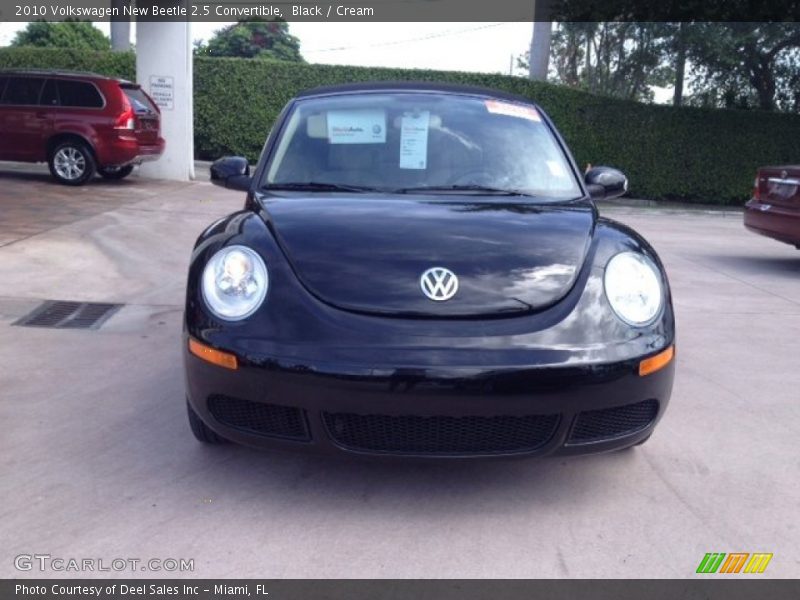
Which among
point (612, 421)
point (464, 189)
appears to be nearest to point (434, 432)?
point (612, 421)

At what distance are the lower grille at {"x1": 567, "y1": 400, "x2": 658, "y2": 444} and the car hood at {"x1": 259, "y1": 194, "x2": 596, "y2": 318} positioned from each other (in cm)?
43

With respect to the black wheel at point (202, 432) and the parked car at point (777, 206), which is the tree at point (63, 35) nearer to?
the parked car at point (777, 206)

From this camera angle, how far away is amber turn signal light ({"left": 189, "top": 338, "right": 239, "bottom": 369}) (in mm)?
3205

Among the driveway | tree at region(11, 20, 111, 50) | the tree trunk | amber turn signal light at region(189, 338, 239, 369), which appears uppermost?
tree at region(11, 20, 111, 50)

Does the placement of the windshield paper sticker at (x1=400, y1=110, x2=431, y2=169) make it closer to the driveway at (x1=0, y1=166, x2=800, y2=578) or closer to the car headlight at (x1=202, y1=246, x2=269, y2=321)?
the car headlight at (x1=202, y1=246, x2=269, y2=321)

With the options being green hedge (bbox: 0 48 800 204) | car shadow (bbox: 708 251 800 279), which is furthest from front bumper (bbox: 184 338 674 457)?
green hedge (bbox: 0 48 800 204)

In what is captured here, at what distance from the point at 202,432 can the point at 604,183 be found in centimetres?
242

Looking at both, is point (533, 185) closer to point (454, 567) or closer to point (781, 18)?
point (454, 567)

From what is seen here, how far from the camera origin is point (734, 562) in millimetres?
3104

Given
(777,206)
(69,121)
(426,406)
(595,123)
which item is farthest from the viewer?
(595,123)

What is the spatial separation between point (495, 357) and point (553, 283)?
0.43 metres

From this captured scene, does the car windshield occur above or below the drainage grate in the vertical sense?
above

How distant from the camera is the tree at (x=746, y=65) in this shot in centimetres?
1745

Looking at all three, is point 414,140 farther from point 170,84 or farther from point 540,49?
point 540,49
